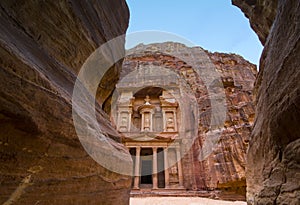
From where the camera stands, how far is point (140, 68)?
23.5 meters

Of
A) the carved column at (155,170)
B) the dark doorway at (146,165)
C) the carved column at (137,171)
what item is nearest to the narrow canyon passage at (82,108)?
the carved column at (137,171)

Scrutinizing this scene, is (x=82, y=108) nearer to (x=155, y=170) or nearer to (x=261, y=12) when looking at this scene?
(x=261, y=12)

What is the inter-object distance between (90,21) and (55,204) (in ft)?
10.3

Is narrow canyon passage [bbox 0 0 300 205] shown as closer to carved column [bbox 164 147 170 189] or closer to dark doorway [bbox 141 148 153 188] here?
carved column [bbox 164 147 170 189]

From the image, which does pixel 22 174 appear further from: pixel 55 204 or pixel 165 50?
pixel 165 50

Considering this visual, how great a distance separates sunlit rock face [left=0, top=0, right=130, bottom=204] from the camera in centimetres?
134

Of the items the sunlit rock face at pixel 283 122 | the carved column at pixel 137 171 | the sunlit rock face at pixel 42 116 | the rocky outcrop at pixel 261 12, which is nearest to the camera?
the sunlit rock face at pixel 42 116

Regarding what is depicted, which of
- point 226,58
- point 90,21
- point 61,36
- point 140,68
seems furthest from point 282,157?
point 226,58

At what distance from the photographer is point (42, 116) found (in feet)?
5.23

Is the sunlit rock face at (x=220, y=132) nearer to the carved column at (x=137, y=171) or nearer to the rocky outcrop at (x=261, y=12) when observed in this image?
the carved column at (x=137, y=171)

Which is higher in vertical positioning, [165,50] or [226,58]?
[165,50]

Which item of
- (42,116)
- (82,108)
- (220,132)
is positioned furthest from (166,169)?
(42,116)

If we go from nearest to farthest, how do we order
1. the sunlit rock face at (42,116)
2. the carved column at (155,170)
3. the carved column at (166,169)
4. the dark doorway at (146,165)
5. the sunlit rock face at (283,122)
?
the sunlit rock face at (42,116) < the sunlit rock face at (283,122) < the carved column at (155,170) < the carved column at (166,169) < the dark doorway at (146,165)

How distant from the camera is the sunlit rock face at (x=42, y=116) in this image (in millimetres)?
1343
